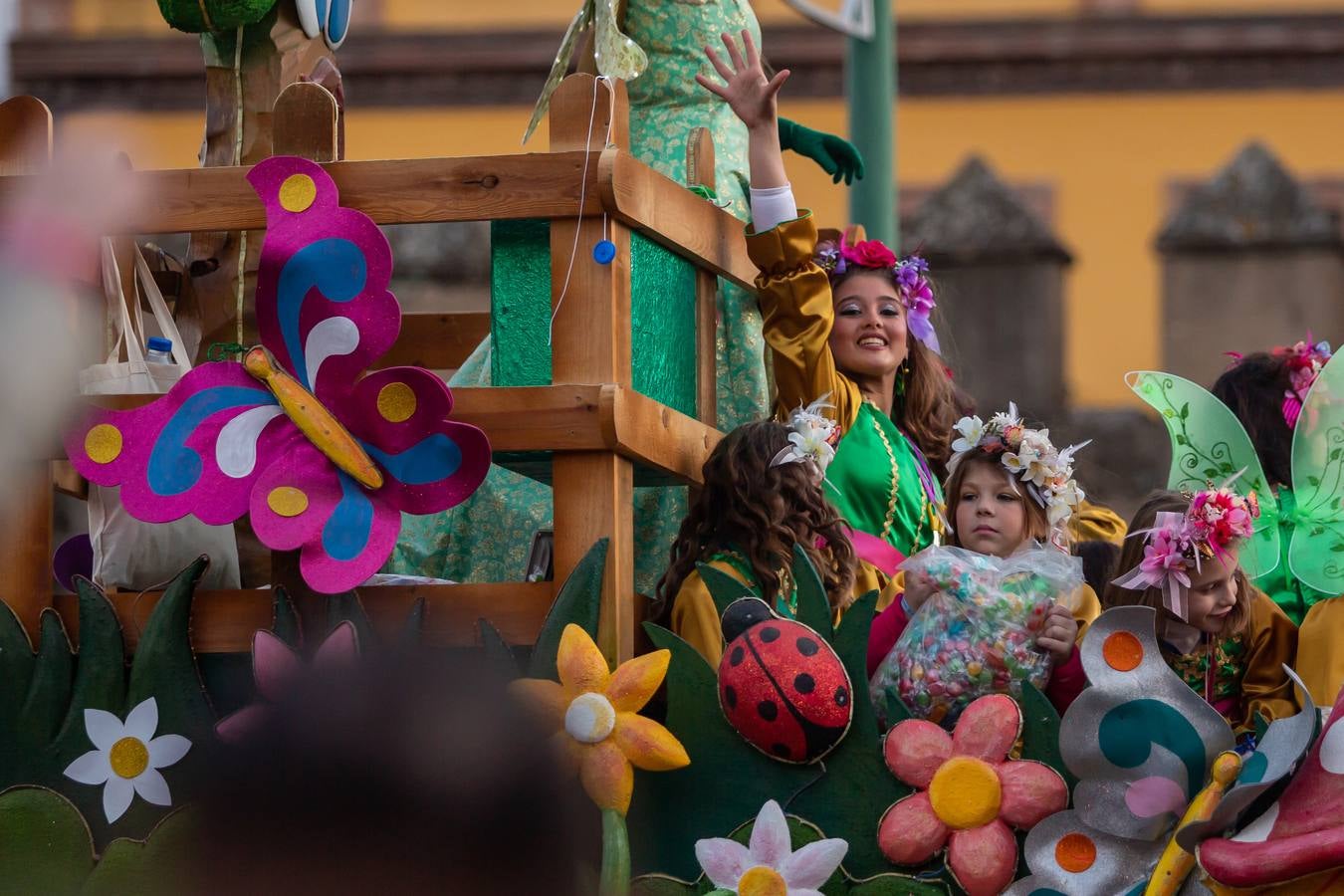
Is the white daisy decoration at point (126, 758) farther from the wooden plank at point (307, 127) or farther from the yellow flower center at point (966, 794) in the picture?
the yellow flower center at point (966, 794)

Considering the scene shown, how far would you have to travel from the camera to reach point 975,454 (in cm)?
479

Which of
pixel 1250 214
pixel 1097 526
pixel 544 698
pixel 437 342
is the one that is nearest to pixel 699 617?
pixel 544 698

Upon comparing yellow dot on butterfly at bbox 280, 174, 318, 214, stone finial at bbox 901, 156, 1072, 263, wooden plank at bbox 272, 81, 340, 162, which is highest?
stone finial at bbox 901, 156, 1072, 263

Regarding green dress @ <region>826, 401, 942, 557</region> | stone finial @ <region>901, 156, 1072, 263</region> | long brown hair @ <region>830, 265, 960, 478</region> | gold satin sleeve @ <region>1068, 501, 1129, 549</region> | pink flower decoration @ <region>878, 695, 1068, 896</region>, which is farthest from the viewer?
stone finial @ <region>901, 156, 1072, 263</region>

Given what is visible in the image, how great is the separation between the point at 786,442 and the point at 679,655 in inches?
27.1

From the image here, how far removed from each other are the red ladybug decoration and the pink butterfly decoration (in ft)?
1.99

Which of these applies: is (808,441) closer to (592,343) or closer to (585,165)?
(592,343)

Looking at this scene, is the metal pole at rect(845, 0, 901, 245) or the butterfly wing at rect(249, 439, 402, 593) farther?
the metal pole at rect(845, 0, 901, 245)

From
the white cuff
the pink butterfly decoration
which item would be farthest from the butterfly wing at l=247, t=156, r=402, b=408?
the white cuff

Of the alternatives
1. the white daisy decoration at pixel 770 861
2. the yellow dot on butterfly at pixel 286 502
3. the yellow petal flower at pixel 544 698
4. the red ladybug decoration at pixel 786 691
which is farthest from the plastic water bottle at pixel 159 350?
the white daisy decoration at pixel 770 861

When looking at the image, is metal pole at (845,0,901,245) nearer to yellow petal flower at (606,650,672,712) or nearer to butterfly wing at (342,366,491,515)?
butterfly wing at (342,366,491,515)

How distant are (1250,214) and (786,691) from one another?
10.4 m

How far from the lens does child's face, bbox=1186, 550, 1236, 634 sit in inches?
172

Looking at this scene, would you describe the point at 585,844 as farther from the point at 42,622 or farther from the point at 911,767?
the point at 42,622
